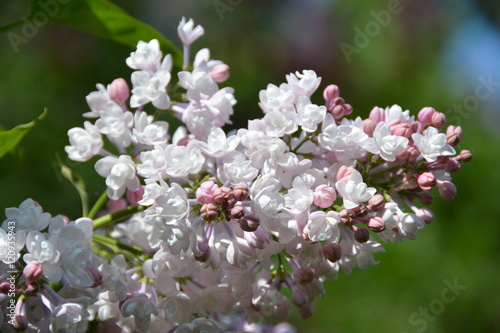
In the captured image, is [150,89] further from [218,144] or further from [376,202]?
[376,202]

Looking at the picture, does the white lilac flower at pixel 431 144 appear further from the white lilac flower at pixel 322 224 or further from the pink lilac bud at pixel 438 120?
the white lilac flower at pixel 322 224

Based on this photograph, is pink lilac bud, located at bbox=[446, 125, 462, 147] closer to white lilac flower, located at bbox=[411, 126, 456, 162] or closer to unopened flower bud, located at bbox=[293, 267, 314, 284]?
white lilac flower, located at bbox=[411, 126, 456, 162]

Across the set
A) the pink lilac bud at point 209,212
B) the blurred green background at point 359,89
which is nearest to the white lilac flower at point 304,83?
the pink lilac bud at point 209,212

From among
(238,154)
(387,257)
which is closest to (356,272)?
(387,257)

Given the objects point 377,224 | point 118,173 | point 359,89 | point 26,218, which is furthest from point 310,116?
point 359,89

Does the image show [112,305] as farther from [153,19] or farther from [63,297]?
[153,19]

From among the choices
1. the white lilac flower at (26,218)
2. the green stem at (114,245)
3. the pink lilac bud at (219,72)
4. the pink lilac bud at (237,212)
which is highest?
the pink lilac bud at (219,72)
